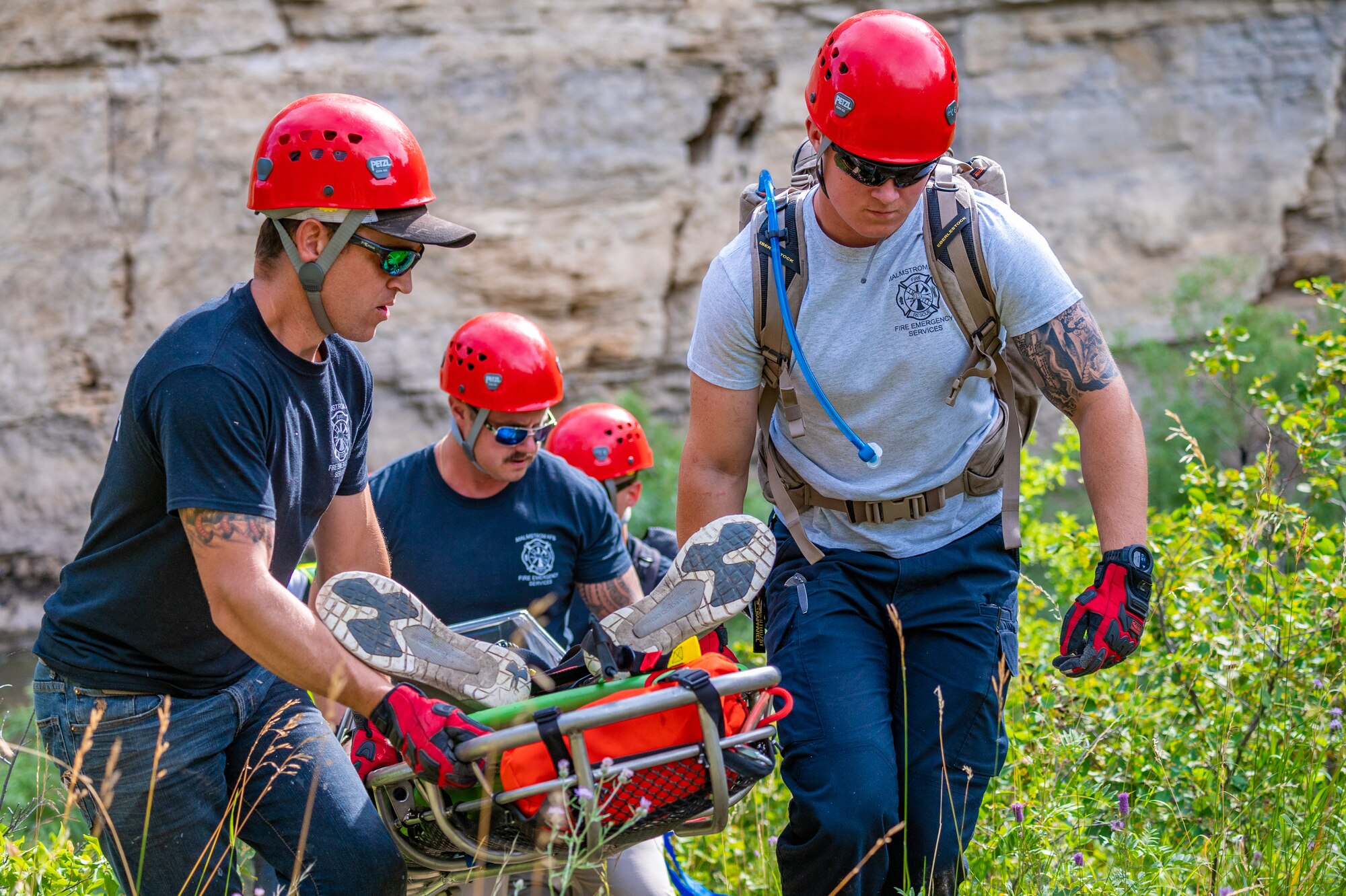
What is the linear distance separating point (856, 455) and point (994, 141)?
29.5ft

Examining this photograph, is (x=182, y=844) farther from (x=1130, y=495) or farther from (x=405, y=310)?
(x=405, y=310)

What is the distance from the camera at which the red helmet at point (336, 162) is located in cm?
275

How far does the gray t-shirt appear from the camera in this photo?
119 inches

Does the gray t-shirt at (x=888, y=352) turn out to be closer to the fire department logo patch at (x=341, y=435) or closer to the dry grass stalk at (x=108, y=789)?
the fire department logo patch at (x=341, y=435)

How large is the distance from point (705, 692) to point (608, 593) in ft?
7.02

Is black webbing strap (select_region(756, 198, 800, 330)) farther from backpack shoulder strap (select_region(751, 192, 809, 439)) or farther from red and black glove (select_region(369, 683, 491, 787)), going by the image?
red and black glove (select_region(369, 683, 491, 787))

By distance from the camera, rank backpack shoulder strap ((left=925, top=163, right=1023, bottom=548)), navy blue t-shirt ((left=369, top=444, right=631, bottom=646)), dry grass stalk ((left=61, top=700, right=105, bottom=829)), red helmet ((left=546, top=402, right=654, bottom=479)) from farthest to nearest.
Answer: red helmet ((left=546, top=402, right=654, bottom=479))
navy blue t-shirt ((left=369, top=444, right=631, bottom=646))
backpack shoulder strap ((left=925, top=163, right=1023, bottom=548))
dry grass stalk ((left=61, top=700, right=105, bottom=829))

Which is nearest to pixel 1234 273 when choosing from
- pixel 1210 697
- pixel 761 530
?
pixel 1210 697

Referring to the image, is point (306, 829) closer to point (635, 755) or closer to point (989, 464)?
point (635, 755)

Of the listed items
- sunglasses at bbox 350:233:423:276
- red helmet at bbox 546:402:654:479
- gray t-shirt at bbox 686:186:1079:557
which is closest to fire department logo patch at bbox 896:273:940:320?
gray t-shirt at bbox 686:186:1079:557

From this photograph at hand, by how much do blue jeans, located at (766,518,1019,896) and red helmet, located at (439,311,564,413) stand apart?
153cm

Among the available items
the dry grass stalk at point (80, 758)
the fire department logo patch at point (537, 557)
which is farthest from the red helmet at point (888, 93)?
the dry grass stalk at point (80, 758)

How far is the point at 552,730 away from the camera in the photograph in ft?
7.14

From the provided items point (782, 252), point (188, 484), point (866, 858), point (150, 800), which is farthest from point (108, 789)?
point (782, 252)
